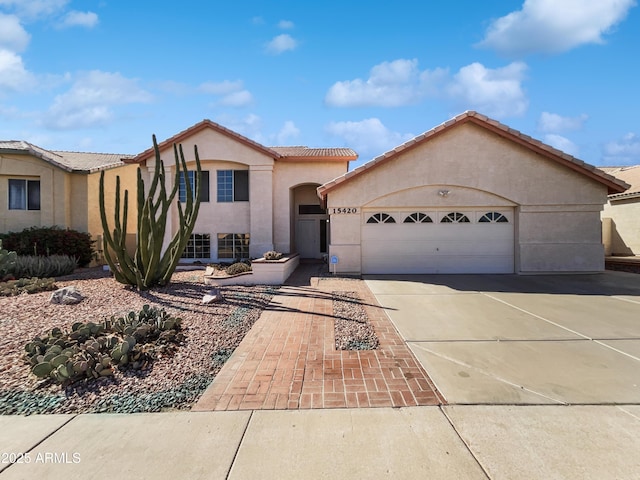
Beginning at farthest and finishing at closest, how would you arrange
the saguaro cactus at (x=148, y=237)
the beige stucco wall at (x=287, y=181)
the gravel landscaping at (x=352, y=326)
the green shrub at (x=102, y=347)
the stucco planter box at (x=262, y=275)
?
the beige stucco wall at (x=287, y=181) → the stucco planter box at (x=262, y=275) → the saguaro cactus at (x=148, y=237) → the gravel landscaping at (x=352, y=326) → the green shrub at (x=102, y=347)

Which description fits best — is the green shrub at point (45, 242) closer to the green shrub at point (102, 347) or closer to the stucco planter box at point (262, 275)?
the stucco planter box at point (262, 275)

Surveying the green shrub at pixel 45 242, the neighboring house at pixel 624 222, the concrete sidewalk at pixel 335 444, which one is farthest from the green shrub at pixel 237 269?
the neighboring house at pixel 624 222

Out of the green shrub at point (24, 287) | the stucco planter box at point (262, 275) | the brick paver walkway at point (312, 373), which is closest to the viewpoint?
the brick paver walkway at point (312, 373)

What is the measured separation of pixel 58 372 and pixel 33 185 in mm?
16695

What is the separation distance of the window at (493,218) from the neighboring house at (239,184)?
22.0 ft

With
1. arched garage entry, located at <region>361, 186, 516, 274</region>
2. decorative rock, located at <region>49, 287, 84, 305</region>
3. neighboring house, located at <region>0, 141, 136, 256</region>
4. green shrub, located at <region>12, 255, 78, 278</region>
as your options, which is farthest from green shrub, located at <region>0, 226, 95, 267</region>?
arched garage entry, located at <region>361, 186, 516, 274</region>

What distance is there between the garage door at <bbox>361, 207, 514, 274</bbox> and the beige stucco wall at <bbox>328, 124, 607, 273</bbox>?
1.31 ft

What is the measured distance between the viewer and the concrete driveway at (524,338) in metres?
4.02

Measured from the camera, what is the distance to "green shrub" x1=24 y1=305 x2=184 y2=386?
423cm

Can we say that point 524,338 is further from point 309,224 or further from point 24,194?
point 24,194

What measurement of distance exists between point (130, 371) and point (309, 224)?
47.4 ft

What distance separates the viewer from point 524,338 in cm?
578

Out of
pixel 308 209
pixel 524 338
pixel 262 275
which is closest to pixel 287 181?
pixel 308 209

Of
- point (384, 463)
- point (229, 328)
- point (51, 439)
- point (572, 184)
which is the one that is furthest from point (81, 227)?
point (572, 184)
